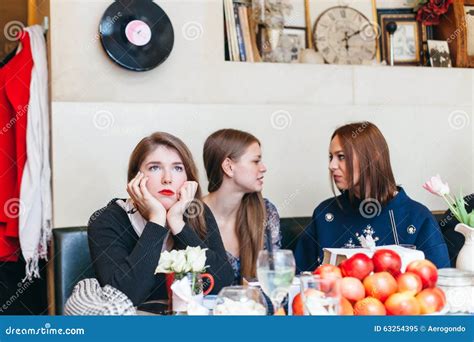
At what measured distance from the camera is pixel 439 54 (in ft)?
11.3

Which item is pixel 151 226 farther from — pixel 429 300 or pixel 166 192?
pixel 429 300

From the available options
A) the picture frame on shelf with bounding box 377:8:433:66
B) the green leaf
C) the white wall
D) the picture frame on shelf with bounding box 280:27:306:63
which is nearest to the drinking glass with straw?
the green leaf

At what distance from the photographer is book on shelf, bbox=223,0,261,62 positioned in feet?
10.1

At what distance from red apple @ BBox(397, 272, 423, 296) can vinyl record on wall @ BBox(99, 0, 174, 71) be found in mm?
1886

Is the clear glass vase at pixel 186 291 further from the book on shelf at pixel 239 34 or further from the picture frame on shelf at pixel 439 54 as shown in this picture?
the picture frame on shelf at pixel 439 54

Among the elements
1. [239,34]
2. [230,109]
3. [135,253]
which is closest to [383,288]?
[135,253]

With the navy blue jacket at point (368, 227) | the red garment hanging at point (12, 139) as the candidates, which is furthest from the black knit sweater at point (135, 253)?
the red garment hanging at point (12, 139)

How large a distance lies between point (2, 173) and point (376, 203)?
63.3 inches

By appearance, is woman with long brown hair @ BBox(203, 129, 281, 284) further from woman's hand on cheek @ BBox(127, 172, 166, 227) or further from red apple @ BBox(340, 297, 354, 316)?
red apple @ BBox(340, 297, 354, 316)

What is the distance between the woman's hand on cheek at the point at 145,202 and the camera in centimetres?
196

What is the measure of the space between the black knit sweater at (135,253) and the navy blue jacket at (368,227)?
1.89 feet
